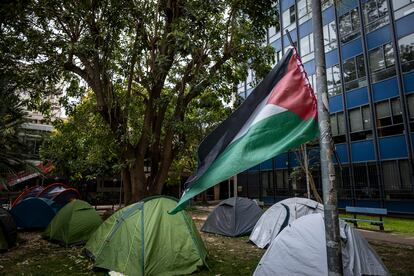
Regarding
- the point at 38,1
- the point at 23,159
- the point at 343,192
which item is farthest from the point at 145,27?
the point at 343,192

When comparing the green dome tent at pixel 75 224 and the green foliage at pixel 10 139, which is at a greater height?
the green foliage at pixel 10 139

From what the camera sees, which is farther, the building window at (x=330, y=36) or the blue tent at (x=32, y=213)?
the building window at (x=330, y=36)

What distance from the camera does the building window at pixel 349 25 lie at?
72.9ft

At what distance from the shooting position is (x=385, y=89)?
2009 centimetres

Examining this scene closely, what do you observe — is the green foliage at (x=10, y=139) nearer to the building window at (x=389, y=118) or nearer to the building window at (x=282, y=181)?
the building window at (x=389, y=118)

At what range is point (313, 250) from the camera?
21.1 feet

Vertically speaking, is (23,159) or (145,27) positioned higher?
(145,27)

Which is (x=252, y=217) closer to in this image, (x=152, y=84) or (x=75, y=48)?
(x=152, y=84)

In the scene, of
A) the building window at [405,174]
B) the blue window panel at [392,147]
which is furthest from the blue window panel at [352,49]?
the building window at [405,174]

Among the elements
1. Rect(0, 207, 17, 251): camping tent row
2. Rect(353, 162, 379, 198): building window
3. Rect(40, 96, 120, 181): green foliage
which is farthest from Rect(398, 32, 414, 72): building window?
Rect(0, 207, 17, 251): camping tent row

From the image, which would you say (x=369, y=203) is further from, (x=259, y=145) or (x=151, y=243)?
(x=259, y=145)

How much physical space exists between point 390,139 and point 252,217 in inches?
445

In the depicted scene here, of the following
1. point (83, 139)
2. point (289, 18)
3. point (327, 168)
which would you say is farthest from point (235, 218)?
point (289, 18)

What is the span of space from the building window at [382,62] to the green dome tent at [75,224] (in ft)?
58.9
